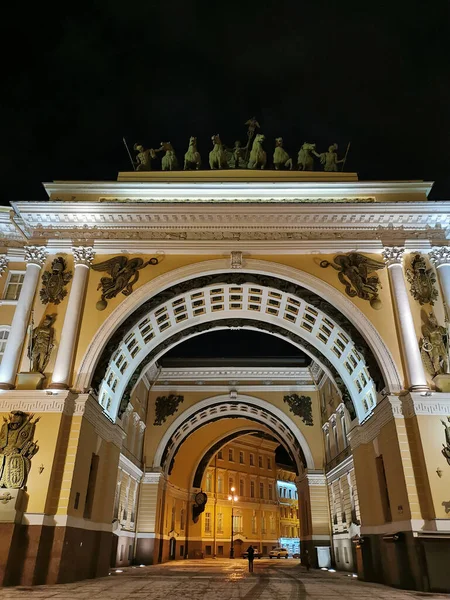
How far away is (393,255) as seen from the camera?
18.3m

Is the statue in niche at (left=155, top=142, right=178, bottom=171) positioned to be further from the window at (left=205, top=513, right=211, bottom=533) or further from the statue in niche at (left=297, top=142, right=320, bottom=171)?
the window at (left=205, top=513, right=211, bottom=533)

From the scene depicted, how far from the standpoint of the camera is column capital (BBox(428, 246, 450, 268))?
709 inches

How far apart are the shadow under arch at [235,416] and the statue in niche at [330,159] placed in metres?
16.6

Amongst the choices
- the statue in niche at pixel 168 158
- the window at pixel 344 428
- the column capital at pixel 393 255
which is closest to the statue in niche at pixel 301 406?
the window at pixel 344 428

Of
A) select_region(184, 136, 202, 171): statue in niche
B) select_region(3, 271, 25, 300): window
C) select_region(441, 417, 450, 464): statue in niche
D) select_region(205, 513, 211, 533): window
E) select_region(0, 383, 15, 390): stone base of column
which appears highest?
select_region(184, 136, 202, 171): statue in niche

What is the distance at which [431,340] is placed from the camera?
16562 millimetres

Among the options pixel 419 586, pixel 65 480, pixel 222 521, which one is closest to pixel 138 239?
pixel 65 480

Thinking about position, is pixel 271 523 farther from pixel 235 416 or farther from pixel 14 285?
pixel 14 285

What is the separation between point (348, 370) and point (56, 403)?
11.9 metres

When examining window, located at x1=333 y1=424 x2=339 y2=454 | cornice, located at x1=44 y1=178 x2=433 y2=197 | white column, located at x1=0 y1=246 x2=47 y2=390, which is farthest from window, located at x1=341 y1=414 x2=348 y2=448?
white column, located at x1=0 y1=246 x2=47 y2=390

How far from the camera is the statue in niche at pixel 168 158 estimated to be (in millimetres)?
22078

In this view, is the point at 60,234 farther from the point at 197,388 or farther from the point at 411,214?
the point at 197,388

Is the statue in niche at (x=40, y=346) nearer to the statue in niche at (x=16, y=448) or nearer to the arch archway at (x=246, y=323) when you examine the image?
the arch archway at (x=246, y=323)

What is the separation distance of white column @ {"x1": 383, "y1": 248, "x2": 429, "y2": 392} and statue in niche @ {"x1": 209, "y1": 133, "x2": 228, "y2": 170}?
338 inches
